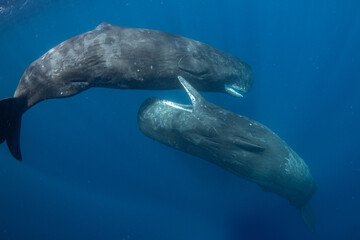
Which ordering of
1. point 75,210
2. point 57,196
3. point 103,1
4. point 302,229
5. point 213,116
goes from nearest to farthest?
point 213,116
point 302,229
point 75,210
point 57,196
point 103,1

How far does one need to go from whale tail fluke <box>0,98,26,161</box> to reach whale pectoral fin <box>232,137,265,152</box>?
6428mm

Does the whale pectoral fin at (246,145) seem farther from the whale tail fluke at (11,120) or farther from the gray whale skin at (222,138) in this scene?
the whale tail fluke at (11,120)

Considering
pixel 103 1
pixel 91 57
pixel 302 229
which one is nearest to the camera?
pixel 91 57

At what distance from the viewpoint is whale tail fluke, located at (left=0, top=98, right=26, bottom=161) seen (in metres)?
6.64

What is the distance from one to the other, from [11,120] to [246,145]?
271 inches

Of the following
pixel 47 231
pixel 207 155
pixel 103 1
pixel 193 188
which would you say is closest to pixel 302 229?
pixel 193 188

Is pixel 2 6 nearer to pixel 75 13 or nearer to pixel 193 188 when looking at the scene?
pixel 75 13

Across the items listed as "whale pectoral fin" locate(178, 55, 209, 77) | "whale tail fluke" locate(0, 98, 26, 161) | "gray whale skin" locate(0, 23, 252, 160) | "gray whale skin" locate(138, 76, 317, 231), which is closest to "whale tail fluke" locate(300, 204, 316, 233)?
"gray whale skin" locate(138, 76, 317, 231)

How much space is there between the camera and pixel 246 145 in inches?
280

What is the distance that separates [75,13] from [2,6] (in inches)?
523

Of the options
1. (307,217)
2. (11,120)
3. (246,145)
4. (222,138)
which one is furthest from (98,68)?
(307,217)

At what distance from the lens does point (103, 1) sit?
30.2 m

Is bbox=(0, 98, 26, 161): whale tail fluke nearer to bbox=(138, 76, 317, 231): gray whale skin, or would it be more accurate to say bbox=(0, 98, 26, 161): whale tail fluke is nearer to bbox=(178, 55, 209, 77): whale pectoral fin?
bbox=(138, 76, 317, 231): gray whale skin

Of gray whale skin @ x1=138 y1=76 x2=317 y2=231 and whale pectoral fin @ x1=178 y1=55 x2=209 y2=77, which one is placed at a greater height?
whale pectoral fin @ x1=178 y1=55 x2=209 y2=77
